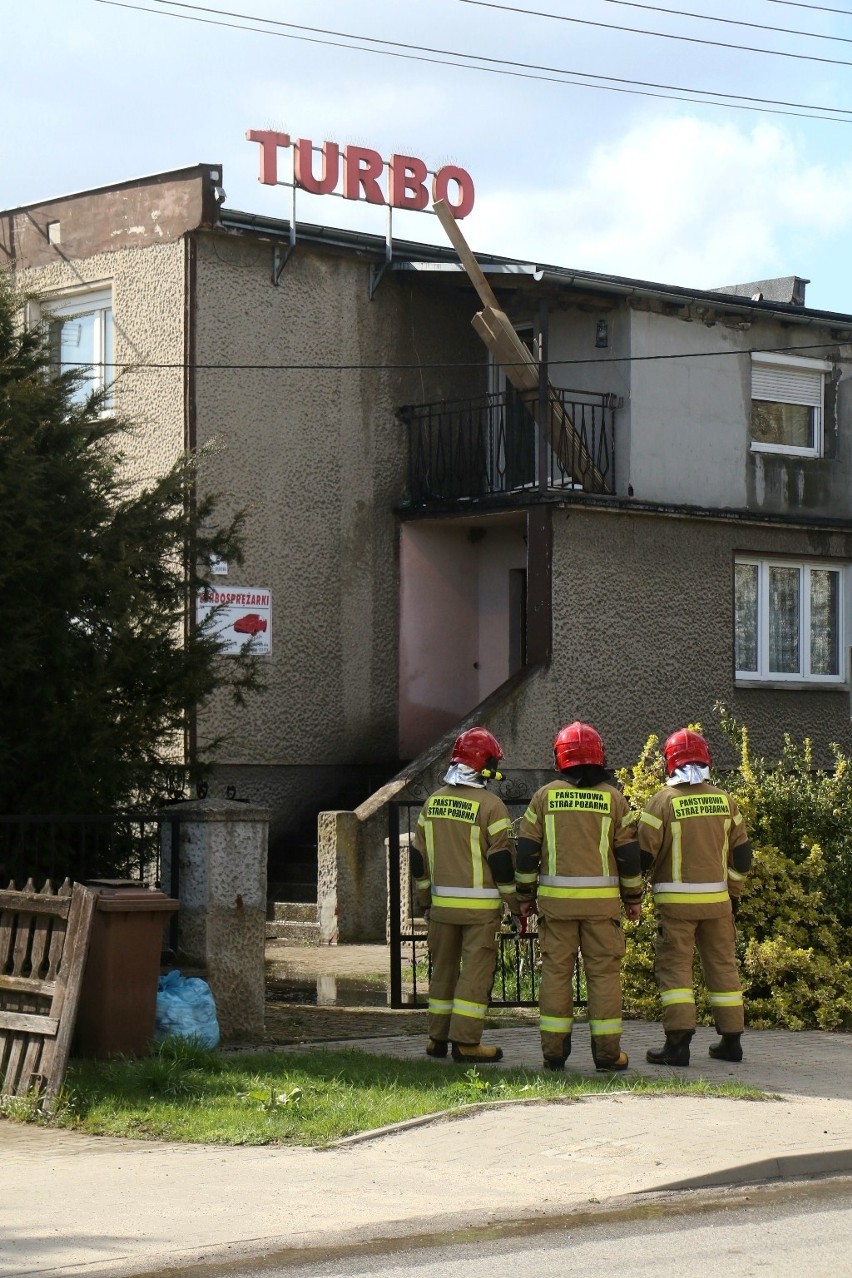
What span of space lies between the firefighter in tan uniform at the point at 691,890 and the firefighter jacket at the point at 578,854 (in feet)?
0.92

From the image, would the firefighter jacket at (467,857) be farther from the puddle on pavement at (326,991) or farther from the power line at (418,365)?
the power line at (418,365)

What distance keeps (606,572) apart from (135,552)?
9.22 metres

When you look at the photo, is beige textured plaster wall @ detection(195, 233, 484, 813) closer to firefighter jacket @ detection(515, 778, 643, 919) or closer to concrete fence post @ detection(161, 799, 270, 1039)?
concrete fence post @ detection(161, 799, 270, 1039)

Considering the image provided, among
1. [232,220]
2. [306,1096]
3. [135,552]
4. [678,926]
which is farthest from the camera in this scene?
[232,220]

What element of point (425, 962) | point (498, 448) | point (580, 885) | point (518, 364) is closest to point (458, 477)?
point (498, 448)

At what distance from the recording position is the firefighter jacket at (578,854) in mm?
9562

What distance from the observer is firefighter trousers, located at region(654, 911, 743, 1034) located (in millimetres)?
9828

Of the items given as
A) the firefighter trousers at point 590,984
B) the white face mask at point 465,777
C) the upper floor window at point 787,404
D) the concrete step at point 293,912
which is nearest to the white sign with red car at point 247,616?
the concrete step at point 293,912

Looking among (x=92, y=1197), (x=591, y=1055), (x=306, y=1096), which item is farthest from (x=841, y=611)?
(x=92, y=1197)

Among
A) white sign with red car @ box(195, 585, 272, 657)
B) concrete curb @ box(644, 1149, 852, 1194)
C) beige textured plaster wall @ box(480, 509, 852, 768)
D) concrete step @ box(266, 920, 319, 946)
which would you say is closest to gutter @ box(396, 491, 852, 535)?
beige textured plaster wall @ box(480, 509, 852, 768)

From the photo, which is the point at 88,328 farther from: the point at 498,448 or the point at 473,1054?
the point at 473,1054

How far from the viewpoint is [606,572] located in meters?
19.4

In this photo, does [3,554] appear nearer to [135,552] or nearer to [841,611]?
[135,552]

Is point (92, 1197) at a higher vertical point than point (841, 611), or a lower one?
lower
